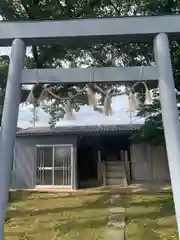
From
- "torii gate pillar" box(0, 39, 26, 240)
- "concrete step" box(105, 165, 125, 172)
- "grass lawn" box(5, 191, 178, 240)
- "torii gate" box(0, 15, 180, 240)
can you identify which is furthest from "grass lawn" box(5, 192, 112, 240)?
"torii gate" box(0, 15, 180, 240)

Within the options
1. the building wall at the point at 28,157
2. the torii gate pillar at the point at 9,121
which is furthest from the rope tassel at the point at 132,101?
the building wall at the point at 28,157

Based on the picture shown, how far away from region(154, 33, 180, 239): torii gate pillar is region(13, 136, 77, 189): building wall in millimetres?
9974

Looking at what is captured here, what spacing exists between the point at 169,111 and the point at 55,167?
1036 centimetres

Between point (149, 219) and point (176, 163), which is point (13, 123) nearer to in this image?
point (176, 163)

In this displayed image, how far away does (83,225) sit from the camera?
6582mm

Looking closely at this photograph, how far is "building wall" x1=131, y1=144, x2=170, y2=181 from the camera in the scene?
1411 centimetres

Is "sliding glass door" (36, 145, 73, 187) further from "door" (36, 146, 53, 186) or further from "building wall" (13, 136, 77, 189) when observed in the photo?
"building wall" (13, 136, 77, 189)

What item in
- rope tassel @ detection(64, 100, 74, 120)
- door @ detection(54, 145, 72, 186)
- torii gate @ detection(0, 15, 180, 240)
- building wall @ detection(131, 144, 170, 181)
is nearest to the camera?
torii gate @ detection(0, 15, 180, 240)

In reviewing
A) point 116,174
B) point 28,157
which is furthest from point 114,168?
point 28,157

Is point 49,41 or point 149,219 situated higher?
point 49,41

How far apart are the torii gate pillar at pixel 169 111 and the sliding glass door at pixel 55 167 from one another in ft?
33.0

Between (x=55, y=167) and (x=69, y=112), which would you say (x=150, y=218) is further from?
(x=55, y=167)

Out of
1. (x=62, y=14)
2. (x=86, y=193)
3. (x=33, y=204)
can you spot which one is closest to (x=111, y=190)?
(x=86, y=193)

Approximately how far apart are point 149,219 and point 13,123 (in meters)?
5.18
